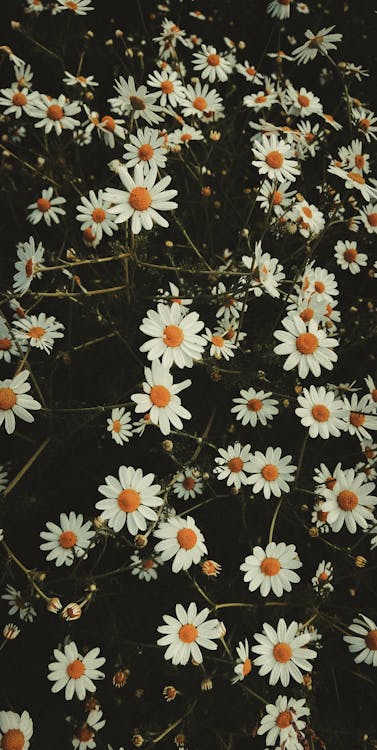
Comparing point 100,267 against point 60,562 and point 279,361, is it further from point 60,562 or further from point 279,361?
point 60,562

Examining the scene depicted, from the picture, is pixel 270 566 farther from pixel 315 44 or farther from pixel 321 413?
pixel 315 44

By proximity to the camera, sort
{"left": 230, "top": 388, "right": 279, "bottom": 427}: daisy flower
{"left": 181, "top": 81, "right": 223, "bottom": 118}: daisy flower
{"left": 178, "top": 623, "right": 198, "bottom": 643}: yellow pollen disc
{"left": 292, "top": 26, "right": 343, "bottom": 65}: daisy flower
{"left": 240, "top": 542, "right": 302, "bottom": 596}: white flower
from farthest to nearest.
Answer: {"left": 181, "top": 81, "right": 223, "bottom": 118}: daisy flower
{"left": 292, "top": 26, "right": 343, "bottom": 65}: daisy flower
{"left": 230, "top": 388, "right": 279, "bottom": 427}: daisy flower
{"left": 240, "top": 542, "right": 302, "bottom": 596}: white flower
{"left": 178, "top": 623, "right": 198, "bottom": 643}: yellow pollen disc

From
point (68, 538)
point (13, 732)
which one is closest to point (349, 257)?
point (68, 538)

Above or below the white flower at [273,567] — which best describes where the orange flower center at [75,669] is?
below

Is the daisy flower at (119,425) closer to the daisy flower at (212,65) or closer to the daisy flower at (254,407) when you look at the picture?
the daisy flower at (254,407)

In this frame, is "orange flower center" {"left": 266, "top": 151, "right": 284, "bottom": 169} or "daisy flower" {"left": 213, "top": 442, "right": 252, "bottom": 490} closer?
"daisy flower" {"left": 213, "top": 442, "right": 252, "bottom": 490}

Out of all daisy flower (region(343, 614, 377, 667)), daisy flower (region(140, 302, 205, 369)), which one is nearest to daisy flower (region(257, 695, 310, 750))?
daisy flower (region(343, 614, 377, 667))

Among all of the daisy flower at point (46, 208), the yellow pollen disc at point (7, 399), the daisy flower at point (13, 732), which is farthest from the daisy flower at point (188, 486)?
the daisy flower at point (46, 208)

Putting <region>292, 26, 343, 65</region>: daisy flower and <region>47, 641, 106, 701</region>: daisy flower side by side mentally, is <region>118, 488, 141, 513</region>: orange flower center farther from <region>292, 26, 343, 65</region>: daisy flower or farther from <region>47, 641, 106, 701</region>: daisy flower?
<region>292, 26, 343, 65</region>: daisy flower
